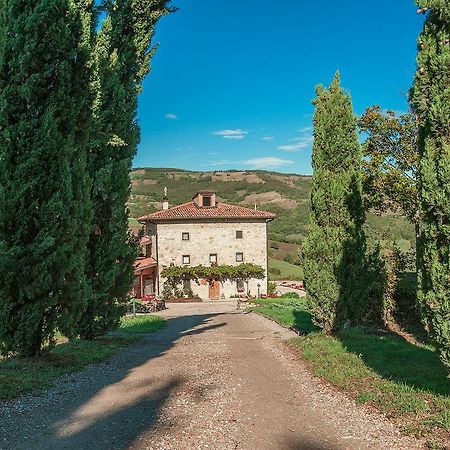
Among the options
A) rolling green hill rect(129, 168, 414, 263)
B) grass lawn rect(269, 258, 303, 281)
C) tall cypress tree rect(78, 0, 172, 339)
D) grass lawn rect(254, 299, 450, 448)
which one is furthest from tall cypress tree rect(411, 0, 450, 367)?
rolling green hill rect(129, 168, 414, 263)

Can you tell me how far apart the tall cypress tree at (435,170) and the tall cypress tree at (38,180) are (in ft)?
20.9

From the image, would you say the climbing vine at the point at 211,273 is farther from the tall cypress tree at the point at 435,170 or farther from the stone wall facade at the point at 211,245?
the tall cypress tree at the point at 435,170

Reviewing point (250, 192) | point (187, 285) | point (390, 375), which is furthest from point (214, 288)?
point (250, 192)

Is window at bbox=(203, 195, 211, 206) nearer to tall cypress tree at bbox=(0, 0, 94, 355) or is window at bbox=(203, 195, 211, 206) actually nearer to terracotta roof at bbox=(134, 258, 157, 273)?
terracotta roof at bbox=(134, 258, 157, 273)

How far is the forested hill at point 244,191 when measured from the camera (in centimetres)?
7509

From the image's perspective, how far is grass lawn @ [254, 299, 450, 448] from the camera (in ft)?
17.6

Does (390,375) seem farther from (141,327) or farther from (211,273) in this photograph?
(211,273)

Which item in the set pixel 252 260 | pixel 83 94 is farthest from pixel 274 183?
pixel 83 94

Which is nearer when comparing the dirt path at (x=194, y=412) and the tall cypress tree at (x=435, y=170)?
the dirt path at (x=194, y=412)

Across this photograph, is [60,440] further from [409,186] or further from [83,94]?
[409,186]

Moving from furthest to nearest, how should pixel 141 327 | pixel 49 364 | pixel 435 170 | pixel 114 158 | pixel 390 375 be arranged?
pixel 141 327 < pixel 114 158 < pixel 49 364 < pixel 390 375 < pixel 435 170

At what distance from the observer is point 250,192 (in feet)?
334

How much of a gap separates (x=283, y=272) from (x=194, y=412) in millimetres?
47381

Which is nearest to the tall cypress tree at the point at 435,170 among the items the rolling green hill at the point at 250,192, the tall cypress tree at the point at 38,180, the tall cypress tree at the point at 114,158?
the tall cypress tree at the point at 38,180
